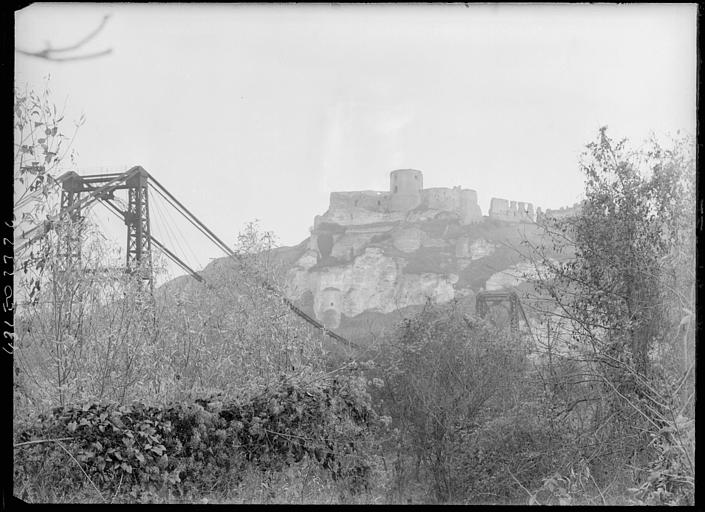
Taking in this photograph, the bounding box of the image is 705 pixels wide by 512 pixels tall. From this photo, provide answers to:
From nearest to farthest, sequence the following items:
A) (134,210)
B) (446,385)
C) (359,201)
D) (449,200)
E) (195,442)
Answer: (195,442), (134,210), (446,385), (449,200), (359,201)

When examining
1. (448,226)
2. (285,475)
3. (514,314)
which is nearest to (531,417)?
(285,475)

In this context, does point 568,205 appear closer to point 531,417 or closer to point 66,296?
point 531,417

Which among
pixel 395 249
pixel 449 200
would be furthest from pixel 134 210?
pixel 449 200

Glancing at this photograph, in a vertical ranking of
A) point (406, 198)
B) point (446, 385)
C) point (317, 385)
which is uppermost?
point (406, 198)

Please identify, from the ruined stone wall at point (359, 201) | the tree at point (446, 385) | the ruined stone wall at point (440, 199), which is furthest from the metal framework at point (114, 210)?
the ruined stone wall at point (359, 201)

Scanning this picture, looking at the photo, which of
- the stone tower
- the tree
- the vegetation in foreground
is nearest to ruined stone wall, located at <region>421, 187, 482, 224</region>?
the stone tower

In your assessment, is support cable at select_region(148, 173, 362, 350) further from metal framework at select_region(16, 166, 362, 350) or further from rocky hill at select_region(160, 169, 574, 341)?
rocky hill at select_region(160, 169, 574, 341)

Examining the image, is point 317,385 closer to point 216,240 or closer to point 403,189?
point 216,240
